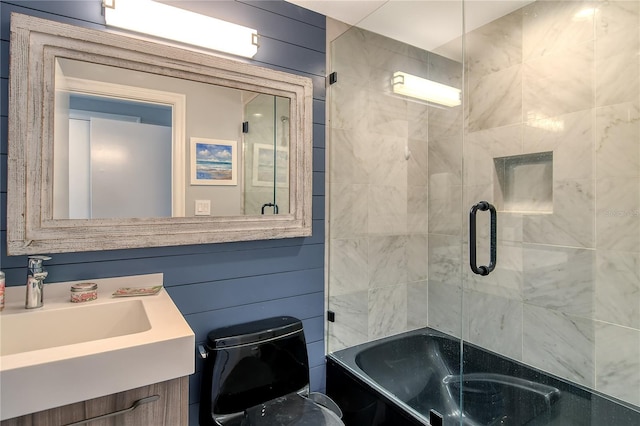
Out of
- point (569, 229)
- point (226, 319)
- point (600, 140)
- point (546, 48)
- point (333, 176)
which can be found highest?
point (546, 48)

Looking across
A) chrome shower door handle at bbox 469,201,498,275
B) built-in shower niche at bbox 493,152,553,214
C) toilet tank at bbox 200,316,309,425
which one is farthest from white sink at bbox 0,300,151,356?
built-in shower niche at bbox 493,152,553,214

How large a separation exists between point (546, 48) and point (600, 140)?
0.58m

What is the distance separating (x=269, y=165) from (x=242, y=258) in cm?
50

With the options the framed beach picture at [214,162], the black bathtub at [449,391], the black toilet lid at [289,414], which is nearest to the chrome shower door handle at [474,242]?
the black bathtub at [449,391]

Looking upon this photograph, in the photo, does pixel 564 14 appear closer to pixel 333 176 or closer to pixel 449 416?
pixel 333 176

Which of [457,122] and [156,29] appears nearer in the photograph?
[156,29]

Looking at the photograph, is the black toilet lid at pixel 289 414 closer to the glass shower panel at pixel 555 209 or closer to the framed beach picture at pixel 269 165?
the glass shower panel at pixel 555 209

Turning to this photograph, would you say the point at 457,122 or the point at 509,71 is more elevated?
the point at 509,71

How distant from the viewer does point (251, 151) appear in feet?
5.55

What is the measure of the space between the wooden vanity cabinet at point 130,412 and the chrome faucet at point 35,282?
508 millimetres

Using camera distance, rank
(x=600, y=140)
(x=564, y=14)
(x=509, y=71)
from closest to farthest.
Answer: (x=600, y=140) → (x=564, y=14) → (x=509, y=71)

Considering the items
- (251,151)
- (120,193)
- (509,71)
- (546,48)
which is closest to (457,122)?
(509,71)

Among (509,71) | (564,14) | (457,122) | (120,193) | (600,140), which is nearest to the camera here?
(120,193)

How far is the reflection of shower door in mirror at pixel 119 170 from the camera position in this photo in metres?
1.32
